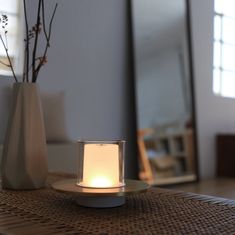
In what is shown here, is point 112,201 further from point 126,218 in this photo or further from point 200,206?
point 200,206

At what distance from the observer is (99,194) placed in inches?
31.6

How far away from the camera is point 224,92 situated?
4391 millimetres

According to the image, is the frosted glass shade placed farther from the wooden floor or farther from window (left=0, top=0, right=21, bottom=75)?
the wooden floor

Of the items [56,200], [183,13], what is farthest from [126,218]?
[183,13]

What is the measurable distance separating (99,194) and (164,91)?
2715 mm

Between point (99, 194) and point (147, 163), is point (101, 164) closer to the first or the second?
point (99, 194)

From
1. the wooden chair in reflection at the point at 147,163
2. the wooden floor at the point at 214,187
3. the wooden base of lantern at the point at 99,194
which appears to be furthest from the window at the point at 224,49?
the wooden base of lantern at the point at 99,194

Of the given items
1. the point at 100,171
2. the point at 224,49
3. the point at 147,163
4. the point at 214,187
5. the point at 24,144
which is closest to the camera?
the point at 100,171

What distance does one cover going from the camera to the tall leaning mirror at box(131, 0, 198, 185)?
323 centimetres

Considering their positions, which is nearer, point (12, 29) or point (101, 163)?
point (101, 163)

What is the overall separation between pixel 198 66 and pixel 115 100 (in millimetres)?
1201

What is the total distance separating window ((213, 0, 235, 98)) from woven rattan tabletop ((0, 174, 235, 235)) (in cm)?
342

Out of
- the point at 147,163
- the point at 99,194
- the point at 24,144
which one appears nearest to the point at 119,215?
the point at 99,194

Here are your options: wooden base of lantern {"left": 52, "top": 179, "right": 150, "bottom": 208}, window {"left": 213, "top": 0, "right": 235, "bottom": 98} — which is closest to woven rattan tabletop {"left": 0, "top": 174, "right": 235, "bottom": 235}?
wooden base of lantern {"left": 52, "top": 179, "right": 150, "bottom": 208}
